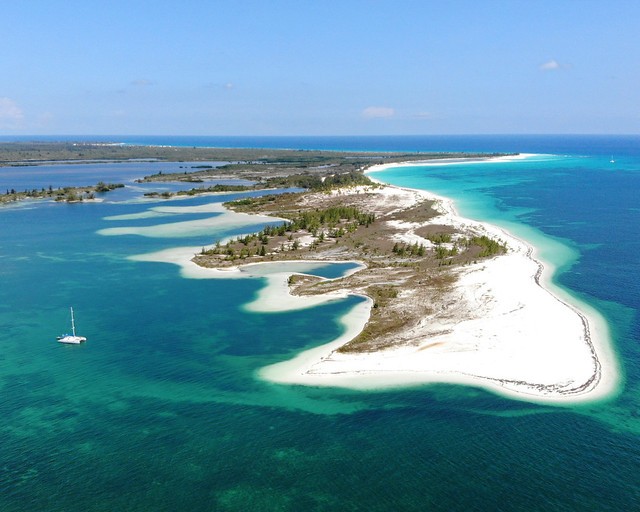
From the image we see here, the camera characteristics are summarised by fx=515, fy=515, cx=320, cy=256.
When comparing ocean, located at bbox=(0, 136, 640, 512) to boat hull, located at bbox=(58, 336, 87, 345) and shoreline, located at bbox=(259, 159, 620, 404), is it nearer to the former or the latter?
boat hull, located at bbox=(58, 336, 87, 345)

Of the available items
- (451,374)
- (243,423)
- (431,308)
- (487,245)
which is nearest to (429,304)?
(431,308)

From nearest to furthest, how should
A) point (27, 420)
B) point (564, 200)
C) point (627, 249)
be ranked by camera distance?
point (27, 420), point (627, 249), point (564, 200)

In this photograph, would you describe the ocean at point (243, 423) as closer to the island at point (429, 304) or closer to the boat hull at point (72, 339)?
the boat hull at point (72, 339)

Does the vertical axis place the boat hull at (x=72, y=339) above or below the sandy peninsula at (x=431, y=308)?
below

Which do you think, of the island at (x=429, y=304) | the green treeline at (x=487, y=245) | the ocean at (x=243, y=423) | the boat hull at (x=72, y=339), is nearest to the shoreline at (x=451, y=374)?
the island at (x=429, y=304)

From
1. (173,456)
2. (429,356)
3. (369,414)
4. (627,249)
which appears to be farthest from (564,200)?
(173,456)

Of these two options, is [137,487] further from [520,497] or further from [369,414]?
[520,497]

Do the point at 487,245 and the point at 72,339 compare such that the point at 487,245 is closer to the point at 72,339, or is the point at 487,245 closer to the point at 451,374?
the point at 451,374

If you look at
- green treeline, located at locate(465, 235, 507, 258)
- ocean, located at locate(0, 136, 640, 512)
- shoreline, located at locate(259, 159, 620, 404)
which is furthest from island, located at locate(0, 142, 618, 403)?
ocean, located at locate(0, 136, 640, 512)
